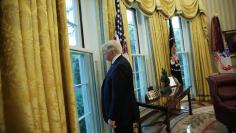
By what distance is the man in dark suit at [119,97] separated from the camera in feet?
7.36

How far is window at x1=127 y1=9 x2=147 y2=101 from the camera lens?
16.1 feet

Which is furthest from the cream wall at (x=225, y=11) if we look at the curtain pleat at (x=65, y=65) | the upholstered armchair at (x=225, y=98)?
the curtain pleat at (x=65, y=65)

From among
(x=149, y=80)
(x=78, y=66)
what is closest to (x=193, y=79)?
(x=149, y=80)

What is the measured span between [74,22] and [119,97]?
140cm

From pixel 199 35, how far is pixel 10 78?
618 centimetres

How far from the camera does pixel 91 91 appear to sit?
322cm

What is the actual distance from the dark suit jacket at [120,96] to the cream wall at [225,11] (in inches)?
235

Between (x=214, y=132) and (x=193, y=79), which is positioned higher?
(x=193, y=79)

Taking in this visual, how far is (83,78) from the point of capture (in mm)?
3178

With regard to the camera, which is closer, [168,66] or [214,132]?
[214,132]

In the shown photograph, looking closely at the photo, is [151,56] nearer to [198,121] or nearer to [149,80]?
[149,80]

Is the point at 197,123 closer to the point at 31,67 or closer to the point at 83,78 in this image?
the point at 83,78

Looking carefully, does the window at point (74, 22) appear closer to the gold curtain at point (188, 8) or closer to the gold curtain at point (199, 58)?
the gold curtain at point (188, 8)

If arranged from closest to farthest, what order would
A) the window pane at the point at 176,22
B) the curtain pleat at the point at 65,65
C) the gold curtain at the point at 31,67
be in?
1. the gold curtain at the point at 31,67
2. the curtain pleat at the point at 65,65
3. the window pane at the point at 176,22
